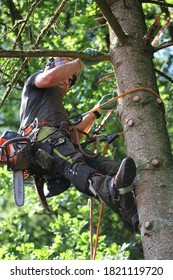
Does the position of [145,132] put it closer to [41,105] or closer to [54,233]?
[41,105]

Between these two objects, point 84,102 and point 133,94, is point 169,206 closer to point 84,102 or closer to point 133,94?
point 133,94

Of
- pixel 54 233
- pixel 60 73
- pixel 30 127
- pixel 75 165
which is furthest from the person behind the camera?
pixel 54 233

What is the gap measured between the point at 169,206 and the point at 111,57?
3.74ft

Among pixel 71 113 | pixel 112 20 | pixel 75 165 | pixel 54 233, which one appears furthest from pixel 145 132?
pixel 71 113

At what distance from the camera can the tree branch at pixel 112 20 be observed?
3.44 m

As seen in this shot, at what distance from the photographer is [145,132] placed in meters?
3.36

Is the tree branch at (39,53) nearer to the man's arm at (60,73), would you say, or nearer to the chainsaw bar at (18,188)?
the man's arm at (60,73)

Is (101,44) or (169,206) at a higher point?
(101,44)

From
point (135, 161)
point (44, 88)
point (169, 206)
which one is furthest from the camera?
point (44, 88)

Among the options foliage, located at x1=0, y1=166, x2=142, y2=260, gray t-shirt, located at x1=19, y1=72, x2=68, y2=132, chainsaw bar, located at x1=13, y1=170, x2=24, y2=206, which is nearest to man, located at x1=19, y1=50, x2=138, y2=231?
gray t-shirt, located at x1=19, y1=72, x2=68, y2=132

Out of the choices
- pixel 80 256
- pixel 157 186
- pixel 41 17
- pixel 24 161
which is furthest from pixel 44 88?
pixel 41 17

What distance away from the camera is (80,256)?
7.09 meters

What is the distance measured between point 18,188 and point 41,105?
0.66 m
